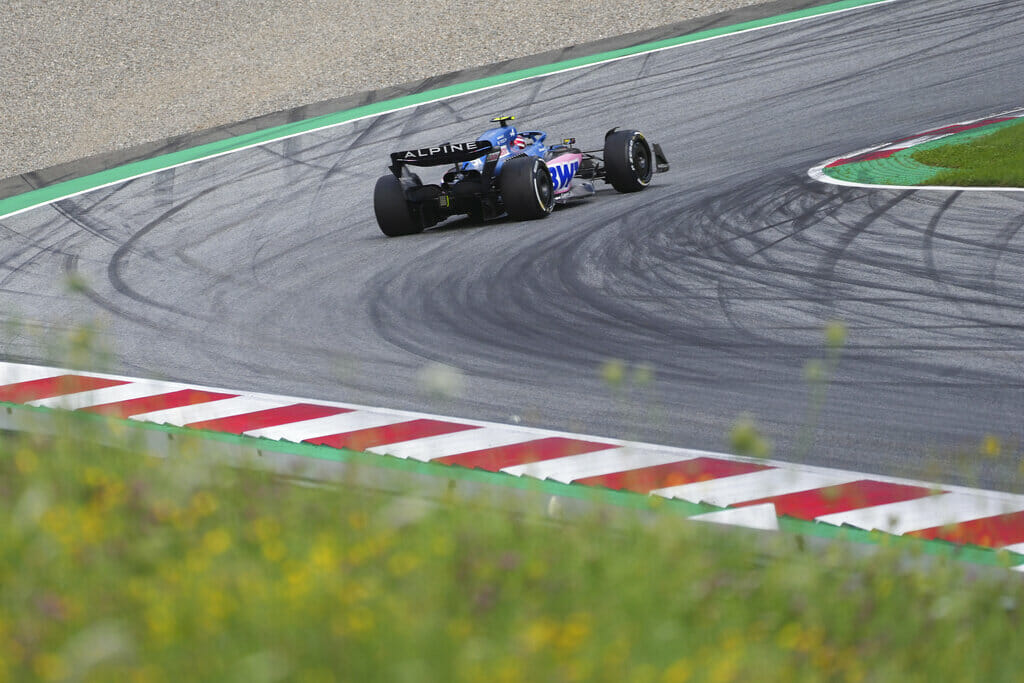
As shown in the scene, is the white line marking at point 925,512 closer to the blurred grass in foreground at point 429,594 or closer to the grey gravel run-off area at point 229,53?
the blurred grass in foreground at point 429,594

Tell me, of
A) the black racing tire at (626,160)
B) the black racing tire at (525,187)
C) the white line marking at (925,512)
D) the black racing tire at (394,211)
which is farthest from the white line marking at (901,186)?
the white line marking at (925,512)

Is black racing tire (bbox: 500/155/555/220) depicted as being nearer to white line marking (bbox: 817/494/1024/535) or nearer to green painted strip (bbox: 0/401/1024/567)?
green painted strip (bbox: 0/401/1024/567)

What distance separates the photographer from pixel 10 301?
36.2ft

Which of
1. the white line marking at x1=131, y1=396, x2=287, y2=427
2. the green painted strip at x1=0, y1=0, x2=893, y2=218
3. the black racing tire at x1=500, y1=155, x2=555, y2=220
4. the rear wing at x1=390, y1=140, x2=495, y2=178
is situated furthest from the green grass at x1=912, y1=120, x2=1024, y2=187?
the green painted strip at x1=0, y1=0, x2=893, y2=218

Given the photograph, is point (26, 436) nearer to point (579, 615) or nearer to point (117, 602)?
point (117, 602)

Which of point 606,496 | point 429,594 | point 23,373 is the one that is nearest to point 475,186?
point 23,373

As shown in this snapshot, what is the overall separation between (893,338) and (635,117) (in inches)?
421

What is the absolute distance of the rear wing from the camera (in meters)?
12.1

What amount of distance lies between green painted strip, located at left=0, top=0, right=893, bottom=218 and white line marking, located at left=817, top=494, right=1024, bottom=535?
530 inches

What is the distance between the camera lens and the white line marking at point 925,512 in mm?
4906

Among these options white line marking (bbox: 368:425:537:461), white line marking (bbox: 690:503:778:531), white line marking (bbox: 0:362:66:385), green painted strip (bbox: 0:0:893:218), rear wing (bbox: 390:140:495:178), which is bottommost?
white line marking (bbox: 368:425:537:461)

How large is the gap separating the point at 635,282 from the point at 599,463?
396cm

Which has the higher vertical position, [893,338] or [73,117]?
[73,117]

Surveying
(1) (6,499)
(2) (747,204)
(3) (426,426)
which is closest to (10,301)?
(3) (426,426)
